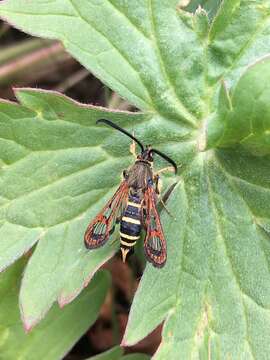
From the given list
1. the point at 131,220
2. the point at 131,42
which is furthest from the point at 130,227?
the point at 131,42

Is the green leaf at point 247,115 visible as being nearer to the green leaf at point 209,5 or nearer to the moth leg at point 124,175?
the moth leg at point 124,175

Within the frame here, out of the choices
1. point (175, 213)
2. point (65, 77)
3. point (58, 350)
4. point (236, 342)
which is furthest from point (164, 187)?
point (65, 77)

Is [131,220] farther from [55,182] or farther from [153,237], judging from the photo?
[55,182]

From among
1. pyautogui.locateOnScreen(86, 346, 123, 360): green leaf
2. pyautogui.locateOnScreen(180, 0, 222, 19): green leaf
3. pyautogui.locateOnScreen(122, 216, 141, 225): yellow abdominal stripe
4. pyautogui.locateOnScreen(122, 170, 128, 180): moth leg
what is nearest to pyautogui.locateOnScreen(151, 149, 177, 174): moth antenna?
pyautogui.locateOnScreen(122, 170, 128, 180): moth leg

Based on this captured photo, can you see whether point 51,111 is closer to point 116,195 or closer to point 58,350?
point 116,195

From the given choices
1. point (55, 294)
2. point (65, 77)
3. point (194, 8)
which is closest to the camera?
point (55, 294)

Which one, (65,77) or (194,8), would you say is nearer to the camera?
(194,8)
